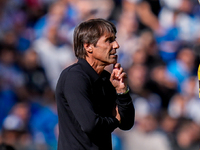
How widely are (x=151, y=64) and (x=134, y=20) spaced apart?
2.58 feet

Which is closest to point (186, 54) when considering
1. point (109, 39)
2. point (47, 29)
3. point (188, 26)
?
point (188, 26)

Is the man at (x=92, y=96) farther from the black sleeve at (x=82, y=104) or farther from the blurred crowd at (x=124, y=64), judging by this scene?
the blurred crowd at (x=124, y=64)

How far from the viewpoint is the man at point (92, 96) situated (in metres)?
2.22

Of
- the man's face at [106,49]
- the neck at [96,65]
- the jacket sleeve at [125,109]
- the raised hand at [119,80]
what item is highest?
the man's face at [106,49]

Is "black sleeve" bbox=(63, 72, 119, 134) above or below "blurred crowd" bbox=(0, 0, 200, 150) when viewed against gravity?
above

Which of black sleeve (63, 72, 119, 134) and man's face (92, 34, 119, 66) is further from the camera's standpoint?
man's face (92, 34, 119, 66)

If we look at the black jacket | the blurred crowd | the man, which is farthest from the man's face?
the blurred crowd

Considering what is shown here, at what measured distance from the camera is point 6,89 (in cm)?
561

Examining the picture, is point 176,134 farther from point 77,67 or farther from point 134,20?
point 77,67

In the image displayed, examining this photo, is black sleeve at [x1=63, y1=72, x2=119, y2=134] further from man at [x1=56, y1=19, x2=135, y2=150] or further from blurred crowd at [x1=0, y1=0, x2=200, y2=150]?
blurred crowd at [x1=0, y1=0, x2=200, y2=150]

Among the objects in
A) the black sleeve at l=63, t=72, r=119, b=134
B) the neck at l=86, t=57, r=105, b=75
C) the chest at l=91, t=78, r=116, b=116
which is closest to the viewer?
the black sleeve at l=63, t=72, r=119, b=134

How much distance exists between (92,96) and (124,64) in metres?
3.61

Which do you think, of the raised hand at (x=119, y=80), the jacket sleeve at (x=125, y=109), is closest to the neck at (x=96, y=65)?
the raised hand at (x=119, y=80)

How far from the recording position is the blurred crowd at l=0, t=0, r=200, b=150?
5531 mm
